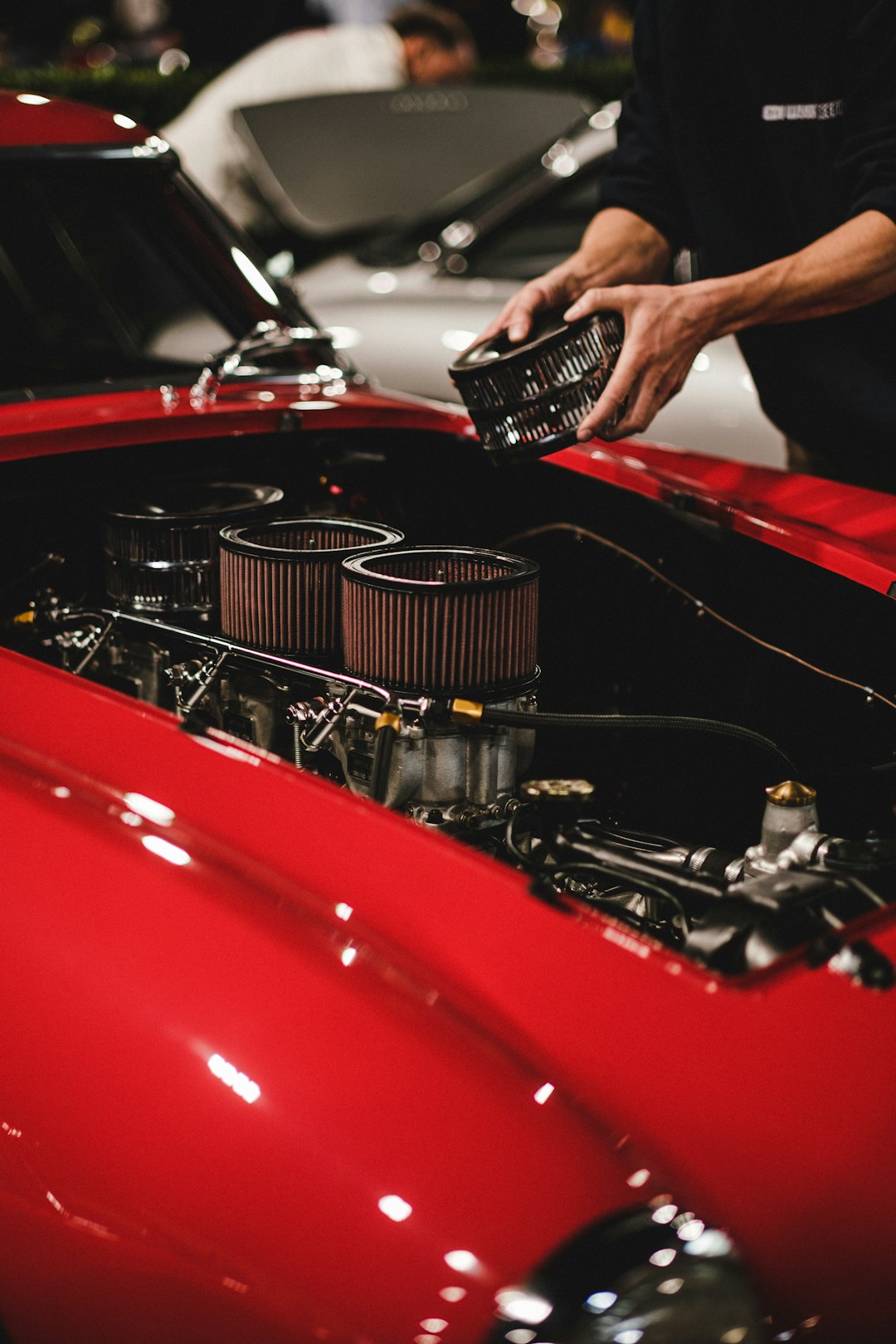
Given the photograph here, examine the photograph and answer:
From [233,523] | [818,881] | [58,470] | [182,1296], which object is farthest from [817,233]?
[182,1296]

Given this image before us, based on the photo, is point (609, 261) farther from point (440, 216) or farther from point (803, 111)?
point (440, 216)

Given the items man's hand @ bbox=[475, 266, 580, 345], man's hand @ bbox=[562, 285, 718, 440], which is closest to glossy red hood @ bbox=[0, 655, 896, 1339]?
man's hand @ bbox=[562, 285, 718, 440]

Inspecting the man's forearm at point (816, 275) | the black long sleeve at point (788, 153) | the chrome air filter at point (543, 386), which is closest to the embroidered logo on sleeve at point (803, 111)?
the black long sleeve at point (788, 153)

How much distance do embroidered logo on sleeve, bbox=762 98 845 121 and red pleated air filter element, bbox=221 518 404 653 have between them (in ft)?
2.94

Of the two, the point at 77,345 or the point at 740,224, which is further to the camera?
the point at 77,345

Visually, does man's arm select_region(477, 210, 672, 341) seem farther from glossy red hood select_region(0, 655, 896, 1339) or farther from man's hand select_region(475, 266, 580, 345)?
glossy red hood select_region(0, 655, 896, 1339)

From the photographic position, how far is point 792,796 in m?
1.19

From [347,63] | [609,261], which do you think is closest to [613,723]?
[609,261]

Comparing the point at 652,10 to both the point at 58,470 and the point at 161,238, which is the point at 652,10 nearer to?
the point at 161,238

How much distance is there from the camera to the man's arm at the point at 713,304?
1.55 meters

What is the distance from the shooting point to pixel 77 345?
2.22 metres

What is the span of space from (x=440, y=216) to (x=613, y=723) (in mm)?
2921

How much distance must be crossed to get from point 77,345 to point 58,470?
63 cm

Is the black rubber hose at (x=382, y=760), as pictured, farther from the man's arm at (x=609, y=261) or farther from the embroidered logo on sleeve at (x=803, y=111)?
the embroidered logo on sleeve at (x=803, y=111)
